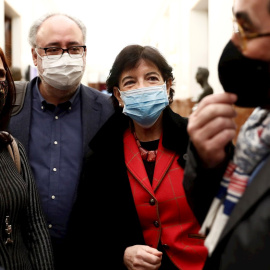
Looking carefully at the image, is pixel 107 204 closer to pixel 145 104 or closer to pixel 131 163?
pixel 131 163

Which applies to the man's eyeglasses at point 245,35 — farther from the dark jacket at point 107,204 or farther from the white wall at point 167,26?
the white wall at point 167,26

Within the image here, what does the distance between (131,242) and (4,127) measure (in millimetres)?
867

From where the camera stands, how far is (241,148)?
0.90 m

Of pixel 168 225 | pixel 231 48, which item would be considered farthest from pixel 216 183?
pixel 168 225

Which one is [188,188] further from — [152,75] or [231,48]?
[152,75]

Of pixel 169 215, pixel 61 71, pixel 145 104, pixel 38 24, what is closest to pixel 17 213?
pixel 169 215

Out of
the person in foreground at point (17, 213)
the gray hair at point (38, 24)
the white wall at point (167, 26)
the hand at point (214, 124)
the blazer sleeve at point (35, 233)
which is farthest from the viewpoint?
the white wall at point (167, 26)

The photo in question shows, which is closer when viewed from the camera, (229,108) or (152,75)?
(229,108)

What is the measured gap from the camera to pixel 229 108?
37.0 inches

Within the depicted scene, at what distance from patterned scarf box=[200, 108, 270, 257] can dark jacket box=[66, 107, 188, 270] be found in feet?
2.78

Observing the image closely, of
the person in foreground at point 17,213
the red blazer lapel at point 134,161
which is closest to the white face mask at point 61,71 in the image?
the person in foreground at point 17,213

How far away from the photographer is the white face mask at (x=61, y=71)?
2.19m

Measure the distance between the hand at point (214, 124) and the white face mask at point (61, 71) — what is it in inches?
55.4

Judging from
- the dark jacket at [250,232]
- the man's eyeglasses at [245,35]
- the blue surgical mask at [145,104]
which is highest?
the man's eyeglasses at [245,35]
